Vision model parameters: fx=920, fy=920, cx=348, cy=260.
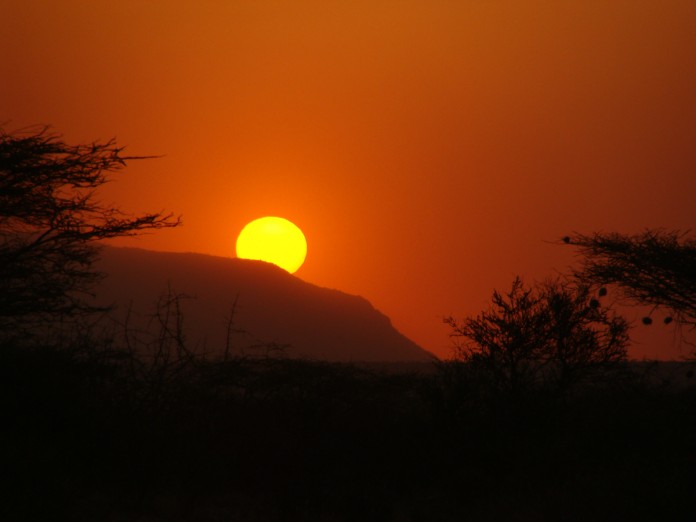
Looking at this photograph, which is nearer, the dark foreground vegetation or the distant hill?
the dark foreground vegetation

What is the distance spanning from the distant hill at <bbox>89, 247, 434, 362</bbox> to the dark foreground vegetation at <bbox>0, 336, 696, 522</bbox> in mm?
67848

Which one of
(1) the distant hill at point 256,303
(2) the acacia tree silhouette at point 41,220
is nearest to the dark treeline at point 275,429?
(2) the acacia tree silhouette at point 41,220

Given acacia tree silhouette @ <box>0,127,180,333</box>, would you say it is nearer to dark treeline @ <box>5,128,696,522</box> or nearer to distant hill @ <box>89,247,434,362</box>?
dark treeline @ <box>5,128,696,522</box>

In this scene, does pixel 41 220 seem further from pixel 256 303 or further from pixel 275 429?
pixel 256 303

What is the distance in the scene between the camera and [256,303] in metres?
98.4

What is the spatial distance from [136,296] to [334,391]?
254ft

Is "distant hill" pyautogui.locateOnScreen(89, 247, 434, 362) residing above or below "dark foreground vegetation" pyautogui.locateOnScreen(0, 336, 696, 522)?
above

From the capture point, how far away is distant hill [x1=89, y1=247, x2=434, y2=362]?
296 feet

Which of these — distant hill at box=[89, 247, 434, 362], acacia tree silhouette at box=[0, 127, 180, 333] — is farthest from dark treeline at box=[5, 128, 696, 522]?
distant hill at box=[89, 247, 434, 362]

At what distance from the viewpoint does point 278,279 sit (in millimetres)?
107438

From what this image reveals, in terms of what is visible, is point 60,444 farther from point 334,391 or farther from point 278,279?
point 278,279

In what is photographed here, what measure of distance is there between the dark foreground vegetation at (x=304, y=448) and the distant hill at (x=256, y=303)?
67848 mm

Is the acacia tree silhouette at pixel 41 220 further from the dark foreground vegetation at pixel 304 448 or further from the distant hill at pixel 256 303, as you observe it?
the distant hill at pixel 256 303

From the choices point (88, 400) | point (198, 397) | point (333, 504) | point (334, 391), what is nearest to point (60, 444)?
point (88, 400)
